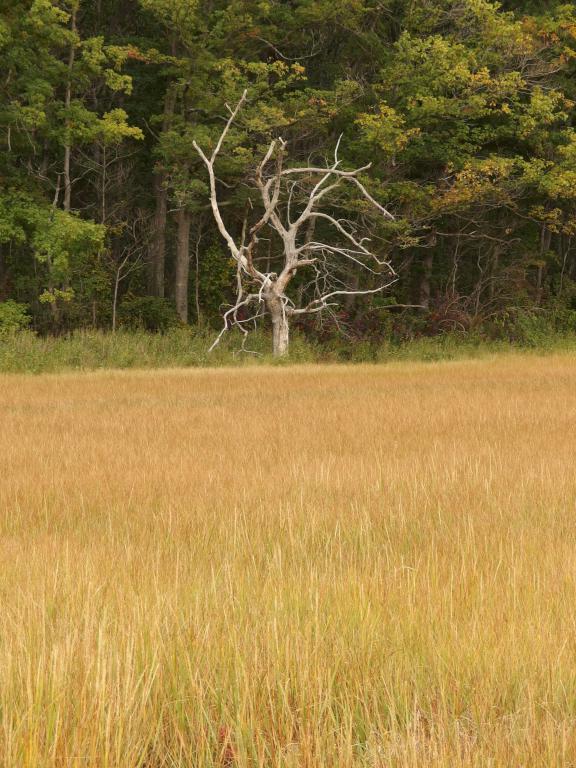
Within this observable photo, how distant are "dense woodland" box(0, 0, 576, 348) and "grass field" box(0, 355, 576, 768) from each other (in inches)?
680

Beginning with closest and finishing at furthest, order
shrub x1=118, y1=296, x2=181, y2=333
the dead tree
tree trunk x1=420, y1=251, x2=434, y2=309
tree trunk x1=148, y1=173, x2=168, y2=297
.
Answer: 1. the dead tree
2. shrub x1=118, y1=296, x2=181, y2=333
3. tree trunk x1=148, y1=173, x2=168, y2=297
4. tree trunk x1=420, y1=251, x2=434, y2=309

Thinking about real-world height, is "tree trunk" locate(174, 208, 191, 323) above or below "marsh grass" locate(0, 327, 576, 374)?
above

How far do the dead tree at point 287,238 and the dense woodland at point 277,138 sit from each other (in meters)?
0.36

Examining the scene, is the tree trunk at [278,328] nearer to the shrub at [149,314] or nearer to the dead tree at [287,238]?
the dead tree at [287,238]

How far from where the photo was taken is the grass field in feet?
7.54

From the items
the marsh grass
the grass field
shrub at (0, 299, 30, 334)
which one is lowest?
the marsh grass

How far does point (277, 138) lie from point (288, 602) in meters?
24.8

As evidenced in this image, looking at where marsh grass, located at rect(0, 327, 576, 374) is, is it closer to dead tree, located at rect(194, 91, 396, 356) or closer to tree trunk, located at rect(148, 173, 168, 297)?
dead tree, located at rect(194, 91, 396, 356)

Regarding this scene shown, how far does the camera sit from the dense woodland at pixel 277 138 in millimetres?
26234

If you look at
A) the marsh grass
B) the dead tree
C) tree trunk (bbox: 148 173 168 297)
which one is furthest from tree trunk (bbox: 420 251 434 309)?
tree trunk (bbox: 148 173 168 297)

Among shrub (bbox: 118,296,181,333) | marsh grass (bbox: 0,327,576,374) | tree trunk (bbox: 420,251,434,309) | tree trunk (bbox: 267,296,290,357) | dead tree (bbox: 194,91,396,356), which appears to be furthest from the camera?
tree trunk (bbox: 420,251,434,309)

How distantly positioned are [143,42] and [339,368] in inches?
562

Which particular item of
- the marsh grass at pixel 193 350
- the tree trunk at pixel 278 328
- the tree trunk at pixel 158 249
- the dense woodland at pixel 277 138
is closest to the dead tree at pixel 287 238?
the tree trunk at pixel 278 328

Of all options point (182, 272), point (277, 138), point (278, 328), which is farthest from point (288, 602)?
point (182, 272)
